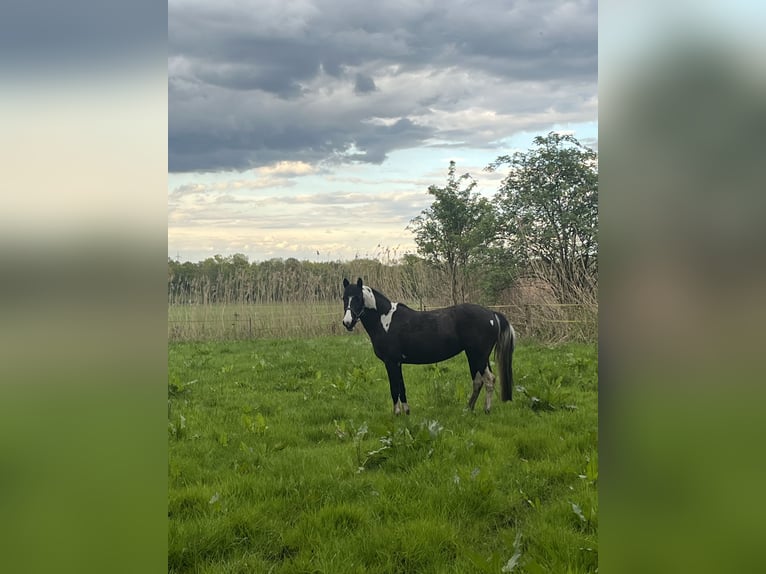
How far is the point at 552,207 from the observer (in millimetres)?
17203

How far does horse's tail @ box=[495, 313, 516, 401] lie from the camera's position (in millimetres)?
7074

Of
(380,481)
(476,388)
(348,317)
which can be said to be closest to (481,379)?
(476,388)

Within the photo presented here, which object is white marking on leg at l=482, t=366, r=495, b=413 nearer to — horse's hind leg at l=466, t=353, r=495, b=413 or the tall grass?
horse's hind leg at l=466, t=353, r=495, b=413

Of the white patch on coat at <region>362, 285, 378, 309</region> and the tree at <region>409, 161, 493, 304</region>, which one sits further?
the tree at <region>409, 161, 493, 304</region>

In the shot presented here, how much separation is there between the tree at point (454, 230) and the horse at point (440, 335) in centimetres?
878

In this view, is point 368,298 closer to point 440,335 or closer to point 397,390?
point 440,335

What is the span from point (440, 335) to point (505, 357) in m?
0.87

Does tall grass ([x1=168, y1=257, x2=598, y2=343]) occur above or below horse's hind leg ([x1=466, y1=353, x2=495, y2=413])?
above

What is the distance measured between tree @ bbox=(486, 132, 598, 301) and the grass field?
8.61 m
